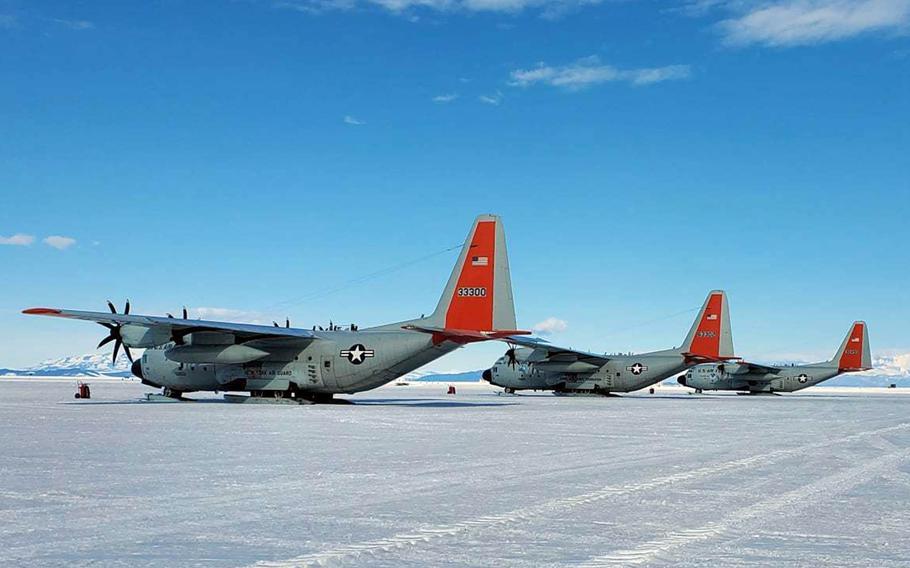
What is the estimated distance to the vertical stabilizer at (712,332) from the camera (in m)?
58.6

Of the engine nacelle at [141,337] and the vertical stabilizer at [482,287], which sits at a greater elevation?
the vertical stabilizer at [482,287]

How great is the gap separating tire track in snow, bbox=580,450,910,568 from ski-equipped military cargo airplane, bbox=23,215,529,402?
20.4 metres

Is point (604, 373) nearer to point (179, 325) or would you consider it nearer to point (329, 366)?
point (329, 366)

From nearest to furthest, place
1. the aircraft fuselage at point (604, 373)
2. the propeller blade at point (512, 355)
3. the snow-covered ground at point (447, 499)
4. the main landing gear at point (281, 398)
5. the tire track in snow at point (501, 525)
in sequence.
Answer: the tire track in snow at point (501, 525) → the snow-covered ground at point (447, 499) → the main landing gear at point (281, 398) → the aircraft fuselage at point (604, 373) → the propeller blade at point (512, 355)

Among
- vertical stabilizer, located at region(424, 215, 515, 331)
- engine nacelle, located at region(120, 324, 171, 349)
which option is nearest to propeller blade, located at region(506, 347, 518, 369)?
vertical stabilizer, located at region(424, 215, 515, 331)

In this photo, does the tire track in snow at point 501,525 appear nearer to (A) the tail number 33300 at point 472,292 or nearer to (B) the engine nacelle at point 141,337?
(A) the tail number 33300 at point 472,292

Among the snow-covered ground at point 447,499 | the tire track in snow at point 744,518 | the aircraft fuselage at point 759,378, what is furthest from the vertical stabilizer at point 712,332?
the tire track in snow at point 744,518

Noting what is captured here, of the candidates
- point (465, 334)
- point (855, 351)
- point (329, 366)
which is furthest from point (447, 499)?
point (855, 351)

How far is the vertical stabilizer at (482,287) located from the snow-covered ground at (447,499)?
13055 millimetres

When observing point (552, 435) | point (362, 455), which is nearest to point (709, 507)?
point (362, 455)

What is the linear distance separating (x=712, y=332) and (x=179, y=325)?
36.8m

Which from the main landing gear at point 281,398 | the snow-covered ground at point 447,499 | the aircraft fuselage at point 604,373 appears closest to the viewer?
the snow-covered ground at point 447,499

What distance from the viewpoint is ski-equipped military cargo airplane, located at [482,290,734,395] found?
56.1 meters

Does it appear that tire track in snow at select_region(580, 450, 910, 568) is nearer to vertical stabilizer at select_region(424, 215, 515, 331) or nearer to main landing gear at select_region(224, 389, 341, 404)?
vertical stabilizer at select_region(424, 215, 515, 331)
